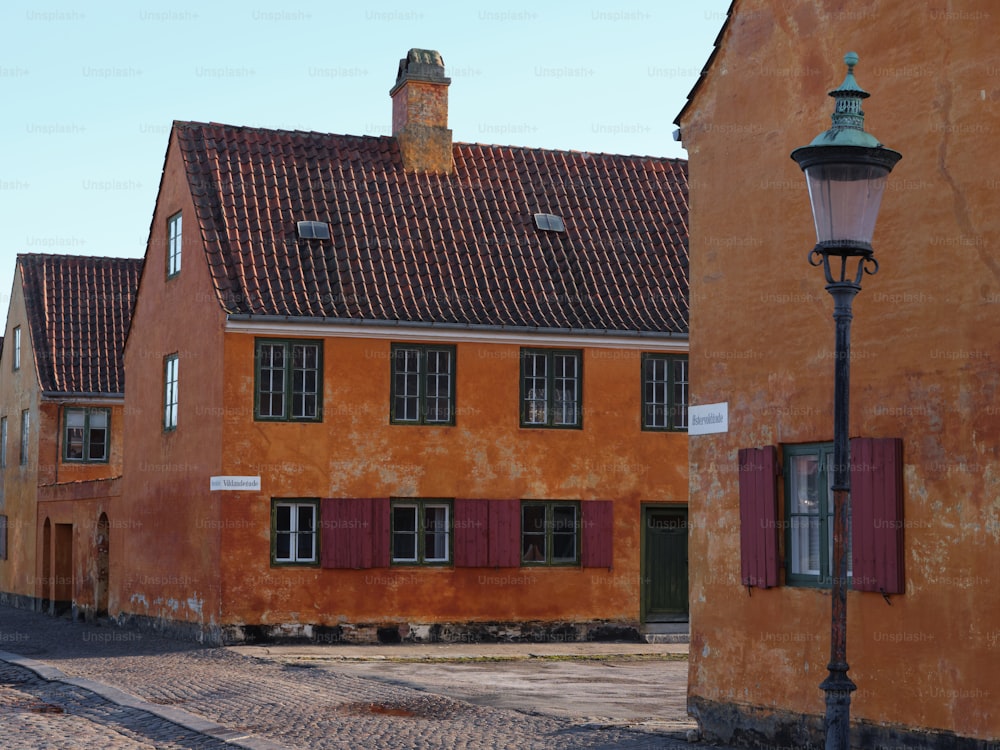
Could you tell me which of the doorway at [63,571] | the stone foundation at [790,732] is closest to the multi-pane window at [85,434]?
the doorway at [63,571]

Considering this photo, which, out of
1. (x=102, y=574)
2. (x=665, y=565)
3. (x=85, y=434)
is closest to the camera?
(x=665, y=565)

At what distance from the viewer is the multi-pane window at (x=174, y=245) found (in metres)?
27.6

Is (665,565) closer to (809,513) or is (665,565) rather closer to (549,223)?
(549,223)

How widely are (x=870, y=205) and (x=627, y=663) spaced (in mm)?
15233

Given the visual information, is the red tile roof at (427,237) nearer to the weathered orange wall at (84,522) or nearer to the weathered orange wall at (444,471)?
the weathered orange wall at (444,471)

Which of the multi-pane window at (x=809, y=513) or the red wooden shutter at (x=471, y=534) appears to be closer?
the multi-pane window at (x=809, y=513)

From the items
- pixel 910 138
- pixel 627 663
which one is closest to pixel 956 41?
pixel 910 138

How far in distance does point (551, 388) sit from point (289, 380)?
455 cm

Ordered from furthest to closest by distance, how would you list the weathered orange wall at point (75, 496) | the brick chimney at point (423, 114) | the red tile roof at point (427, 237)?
the weathered orange wall at point (75, 496), the brick chimney at point (423, 114), the red tile roof at point (427, 237)

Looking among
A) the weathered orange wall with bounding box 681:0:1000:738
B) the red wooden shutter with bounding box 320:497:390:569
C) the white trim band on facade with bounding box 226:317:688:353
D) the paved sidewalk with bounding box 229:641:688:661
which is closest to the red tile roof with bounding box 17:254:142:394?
→ the white trim band on facade with bounding box 226:317:688:353

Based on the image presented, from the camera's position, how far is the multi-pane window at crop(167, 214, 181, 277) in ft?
90.6

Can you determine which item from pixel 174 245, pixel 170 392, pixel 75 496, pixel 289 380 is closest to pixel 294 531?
pixel 289 380

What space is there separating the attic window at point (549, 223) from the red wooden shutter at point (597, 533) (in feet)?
17.1

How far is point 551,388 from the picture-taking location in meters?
26.6
